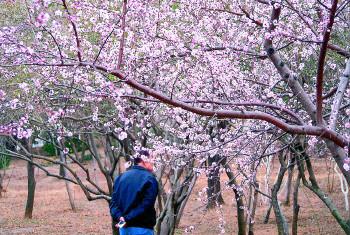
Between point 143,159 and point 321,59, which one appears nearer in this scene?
point 321,59

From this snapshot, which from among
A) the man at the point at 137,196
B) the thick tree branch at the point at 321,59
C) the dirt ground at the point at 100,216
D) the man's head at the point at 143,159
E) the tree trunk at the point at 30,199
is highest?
the thick tree branch at the point at 321,59

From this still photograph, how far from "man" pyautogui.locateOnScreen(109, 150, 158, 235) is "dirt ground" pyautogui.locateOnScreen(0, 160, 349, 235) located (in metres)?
5.18

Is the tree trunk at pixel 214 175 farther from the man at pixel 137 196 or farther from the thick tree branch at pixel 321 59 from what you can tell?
the thick tree branch at pixel 321 59

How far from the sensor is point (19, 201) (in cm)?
2305

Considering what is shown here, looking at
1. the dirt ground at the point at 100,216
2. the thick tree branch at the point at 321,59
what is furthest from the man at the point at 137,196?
the dirt ground at the point at 100,216

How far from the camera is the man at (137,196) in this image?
6031mm

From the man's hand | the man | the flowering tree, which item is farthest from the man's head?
the man's hand

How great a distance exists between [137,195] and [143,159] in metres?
0.37

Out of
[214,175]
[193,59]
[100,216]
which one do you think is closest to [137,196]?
[193,59]

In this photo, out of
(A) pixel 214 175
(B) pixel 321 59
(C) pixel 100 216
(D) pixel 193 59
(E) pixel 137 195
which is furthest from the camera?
(C) pixel 100 216

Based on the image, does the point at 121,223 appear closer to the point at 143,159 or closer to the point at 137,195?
the point at 137,195

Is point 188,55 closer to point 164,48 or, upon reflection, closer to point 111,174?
point 164,48

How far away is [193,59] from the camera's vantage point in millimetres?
6223

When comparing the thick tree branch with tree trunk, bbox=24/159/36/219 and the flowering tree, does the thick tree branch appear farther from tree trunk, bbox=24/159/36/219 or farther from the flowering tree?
tree trunk, bbox=24/159/36/219
